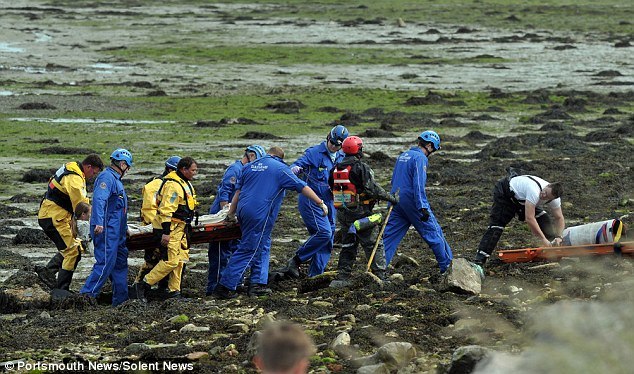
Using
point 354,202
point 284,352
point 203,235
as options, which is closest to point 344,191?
point 354,202

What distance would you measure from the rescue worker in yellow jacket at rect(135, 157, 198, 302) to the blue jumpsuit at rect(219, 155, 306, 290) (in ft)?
2.10

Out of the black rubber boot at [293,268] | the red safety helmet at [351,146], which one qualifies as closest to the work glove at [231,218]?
the black rubber boot at [293,268]

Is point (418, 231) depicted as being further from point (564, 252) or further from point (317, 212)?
point (564, 252)

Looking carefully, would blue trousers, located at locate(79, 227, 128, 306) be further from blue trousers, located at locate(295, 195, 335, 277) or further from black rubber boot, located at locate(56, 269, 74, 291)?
blue trousers, located at locate(295, 195, 335, 277)

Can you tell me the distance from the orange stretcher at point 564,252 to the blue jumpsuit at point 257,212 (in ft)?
9.50

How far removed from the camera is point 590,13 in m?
76.4

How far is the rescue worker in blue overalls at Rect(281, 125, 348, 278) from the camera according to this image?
15.7 m

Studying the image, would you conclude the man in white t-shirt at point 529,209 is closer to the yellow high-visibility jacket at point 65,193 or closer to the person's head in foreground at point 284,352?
the yellow high-visibility jacket at point 65,193

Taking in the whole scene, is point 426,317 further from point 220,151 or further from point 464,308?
point 220,151

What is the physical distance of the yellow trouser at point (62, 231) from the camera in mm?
14953

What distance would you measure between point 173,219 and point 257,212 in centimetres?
105

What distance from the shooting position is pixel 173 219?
14.4 metres

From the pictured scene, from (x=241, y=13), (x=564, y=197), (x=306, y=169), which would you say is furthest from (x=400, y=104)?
(x=241, y=13)

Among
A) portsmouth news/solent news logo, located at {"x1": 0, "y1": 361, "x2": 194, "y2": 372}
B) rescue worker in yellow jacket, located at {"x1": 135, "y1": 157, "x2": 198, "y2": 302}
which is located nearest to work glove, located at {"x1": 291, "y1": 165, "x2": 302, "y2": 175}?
rescue worker in yellow jacket, located at {"x1": 135, "y1": 157, "x2": 198, "y2": 302}
